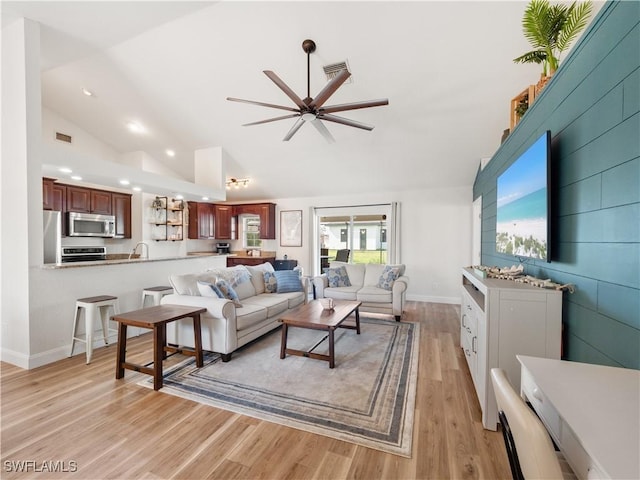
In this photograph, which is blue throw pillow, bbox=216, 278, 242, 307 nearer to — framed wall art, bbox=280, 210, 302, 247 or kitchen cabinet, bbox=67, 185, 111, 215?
kitchen cabinet, bbox=67, 185, 111, 215

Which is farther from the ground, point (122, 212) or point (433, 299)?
point (122, 212)

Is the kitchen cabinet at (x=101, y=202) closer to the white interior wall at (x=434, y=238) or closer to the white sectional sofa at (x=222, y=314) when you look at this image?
the white sectional sofa at (x=222, y=314)

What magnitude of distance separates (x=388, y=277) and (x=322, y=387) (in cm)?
264

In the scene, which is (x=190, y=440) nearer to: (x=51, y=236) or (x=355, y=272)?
(x=355, y=272)

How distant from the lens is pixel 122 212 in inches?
223

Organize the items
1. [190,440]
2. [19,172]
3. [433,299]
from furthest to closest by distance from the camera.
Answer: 1. [433,299]
2. [19,172]
3. [190,440]

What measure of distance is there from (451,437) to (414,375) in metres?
0.83

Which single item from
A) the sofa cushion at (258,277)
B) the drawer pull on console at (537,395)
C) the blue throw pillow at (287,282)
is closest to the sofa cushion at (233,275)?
the sofa cushion at (258,277)

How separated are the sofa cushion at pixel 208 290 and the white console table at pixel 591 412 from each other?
2.80 m

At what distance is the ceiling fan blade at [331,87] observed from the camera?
2.35m

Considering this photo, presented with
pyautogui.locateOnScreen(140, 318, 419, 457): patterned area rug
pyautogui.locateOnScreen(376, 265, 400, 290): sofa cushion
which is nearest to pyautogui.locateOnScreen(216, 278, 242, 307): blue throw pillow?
pyautogui.locateOnScreen(140, 318, 419, 457): patterned area rug

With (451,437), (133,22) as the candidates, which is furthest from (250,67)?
(451,437)

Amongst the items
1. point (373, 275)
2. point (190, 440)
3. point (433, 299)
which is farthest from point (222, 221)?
point (190, 440)

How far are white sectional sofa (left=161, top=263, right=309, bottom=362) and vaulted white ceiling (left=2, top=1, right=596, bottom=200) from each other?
2.69 metres
